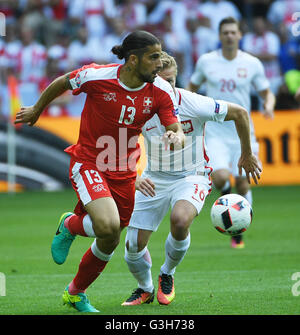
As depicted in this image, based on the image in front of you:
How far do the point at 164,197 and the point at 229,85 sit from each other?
403cm

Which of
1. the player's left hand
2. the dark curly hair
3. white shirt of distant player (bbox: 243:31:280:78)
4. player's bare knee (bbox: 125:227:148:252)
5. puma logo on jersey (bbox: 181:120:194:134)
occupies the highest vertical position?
white shirt of distant player (bbox: 243:31:280:78)

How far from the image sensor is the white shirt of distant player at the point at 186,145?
24.4ft

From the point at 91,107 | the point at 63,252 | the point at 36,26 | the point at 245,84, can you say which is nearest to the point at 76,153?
the point at 91,107

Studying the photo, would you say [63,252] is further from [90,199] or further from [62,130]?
[62,130]

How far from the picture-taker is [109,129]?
6.81 metres

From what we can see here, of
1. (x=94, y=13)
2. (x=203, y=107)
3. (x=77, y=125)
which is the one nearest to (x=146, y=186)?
(x=203, y=107)

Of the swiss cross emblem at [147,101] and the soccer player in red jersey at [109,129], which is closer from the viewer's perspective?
the soccer player in red jersey at [109,129]

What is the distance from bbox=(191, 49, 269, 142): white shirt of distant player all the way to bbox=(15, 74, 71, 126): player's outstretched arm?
448cm

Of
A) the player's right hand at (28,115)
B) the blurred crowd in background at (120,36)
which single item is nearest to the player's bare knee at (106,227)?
the player's right hand at (28,115)

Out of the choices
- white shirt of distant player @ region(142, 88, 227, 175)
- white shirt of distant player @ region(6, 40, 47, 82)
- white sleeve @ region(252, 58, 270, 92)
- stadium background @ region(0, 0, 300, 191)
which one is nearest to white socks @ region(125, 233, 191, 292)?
white shirt of distant player @ region(142, 88, 227, 175)

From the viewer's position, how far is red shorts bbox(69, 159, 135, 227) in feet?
21.9

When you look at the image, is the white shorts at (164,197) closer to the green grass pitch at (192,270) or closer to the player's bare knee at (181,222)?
the player's bare knee at (181,222)

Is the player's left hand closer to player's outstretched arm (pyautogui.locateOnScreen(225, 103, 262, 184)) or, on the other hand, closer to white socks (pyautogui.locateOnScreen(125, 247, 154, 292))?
player's outstretched arm (pyautogui.locateOnScreen(225, 103, 262, 184))

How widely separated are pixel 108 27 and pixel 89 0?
33.6 inches
